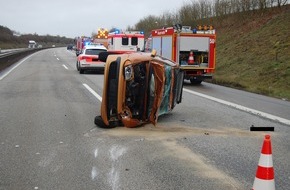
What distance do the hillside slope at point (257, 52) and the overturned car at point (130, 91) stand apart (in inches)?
299

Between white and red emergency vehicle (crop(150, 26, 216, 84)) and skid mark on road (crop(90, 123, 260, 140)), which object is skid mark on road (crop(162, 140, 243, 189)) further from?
white and red emergency vehicle (crop(150, 26, 216, 84))

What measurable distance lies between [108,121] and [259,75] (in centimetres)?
1426

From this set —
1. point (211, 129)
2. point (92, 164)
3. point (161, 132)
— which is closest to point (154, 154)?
point (92, 164)

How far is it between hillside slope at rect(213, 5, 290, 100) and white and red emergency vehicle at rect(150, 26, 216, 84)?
4.56 ft

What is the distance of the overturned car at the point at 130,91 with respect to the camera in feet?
26.3

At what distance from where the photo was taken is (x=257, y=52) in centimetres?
2517

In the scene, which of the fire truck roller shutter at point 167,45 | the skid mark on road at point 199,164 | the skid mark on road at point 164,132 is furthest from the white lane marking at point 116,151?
the fire truck roller shutter at point 167,45

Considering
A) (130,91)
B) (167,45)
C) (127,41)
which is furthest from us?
(127,41)

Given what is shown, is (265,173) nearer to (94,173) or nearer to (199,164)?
(199,164)

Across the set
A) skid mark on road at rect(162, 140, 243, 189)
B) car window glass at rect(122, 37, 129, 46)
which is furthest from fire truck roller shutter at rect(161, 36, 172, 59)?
skid mark on road at rect(162, 140, 243, 189)

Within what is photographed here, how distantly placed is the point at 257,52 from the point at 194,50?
8104 mm

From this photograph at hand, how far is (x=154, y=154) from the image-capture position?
20.7ft

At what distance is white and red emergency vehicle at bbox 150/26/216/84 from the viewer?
18.4 m

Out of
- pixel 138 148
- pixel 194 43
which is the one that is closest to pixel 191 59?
pixel 194 43
